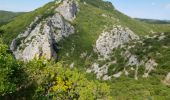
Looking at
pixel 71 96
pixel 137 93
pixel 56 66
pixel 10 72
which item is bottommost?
pixel 137 93

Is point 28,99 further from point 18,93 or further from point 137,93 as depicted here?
point 137,93

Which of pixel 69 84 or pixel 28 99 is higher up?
pixel 28 99

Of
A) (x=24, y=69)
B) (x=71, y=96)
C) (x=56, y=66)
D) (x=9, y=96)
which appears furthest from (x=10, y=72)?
(x=71, y=96)

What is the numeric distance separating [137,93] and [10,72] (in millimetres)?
148414

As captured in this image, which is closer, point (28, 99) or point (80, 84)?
point (28, 99)

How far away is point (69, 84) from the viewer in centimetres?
11725

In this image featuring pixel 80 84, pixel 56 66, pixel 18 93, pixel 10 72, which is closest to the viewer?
pixel 10 72

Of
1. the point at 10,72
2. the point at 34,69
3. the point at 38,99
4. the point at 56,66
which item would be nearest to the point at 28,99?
the point at 38,99

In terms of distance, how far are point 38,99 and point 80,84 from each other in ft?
239

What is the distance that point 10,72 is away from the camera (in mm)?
57219

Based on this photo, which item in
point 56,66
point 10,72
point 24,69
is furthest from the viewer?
point 56,66

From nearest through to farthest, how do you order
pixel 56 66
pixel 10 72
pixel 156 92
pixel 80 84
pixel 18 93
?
pixel 10 72, pixel 18 93, pixel 56 66, pixel 80 84, pixel 156 92

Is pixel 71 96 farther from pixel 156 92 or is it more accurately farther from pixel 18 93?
pixel 156 92

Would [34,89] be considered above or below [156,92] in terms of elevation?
above
